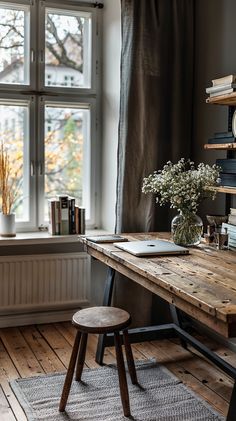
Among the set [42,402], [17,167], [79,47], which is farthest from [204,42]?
[42,402]

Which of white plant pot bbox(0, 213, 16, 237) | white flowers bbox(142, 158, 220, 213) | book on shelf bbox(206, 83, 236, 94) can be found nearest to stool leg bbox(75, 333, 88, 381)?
white flowers bbox(142, 158, 220, 213)

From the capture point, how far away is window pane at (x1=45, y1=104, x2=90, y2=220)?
13.2 ft

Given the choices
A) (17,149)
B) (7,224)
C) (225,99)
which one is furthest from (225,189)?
(17,149)

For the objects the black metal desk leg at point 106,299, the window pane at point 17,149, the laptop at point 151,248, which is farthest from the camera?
the window pane at point 17,149

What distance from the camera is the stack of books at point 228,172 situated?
2.97 m

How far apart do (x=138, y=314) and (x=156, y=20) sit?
1.96 metres

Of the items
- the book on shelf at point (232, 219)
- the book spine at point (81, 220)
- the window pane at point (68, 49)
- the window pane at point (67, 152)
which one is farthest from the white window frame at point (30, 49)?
the book on shelf at point (232, 219)

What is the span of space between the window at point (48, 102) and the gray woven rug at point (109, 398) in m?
1.42

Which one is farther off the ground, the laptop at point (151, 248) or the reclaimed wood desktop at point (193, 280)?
the laptop at point (151, 248)

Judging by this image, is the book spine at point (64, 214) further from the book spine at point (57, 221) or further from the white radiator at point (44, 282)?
the white radiator at point (44, 282)

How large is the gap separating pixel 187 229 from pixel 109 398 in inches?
37.7

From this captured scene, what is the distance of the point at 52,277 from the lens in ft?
12.6

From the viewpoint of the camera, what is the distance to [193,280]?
2.21 m

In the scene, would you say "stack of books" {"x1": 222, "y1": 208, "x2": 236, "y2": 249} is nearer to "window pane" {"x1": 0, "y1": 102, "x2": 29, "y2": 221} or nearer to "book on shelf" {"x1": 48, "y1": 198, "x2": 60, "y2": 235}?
"book on shelf" {"x1": 48, "y1": 198, "x2": 60, "y2": 235}
